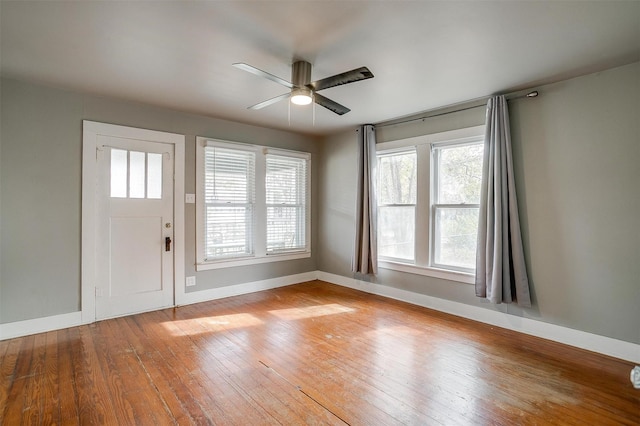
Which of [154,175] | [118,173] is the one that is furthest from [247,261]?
[118,173]

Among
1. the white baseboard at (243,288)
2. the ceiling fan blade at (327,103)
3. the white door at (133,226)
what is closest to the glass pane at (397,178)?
the ceiling fan blade at (327,103)

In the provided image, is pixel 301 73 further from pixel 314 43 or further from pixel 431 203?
pixel 431 203

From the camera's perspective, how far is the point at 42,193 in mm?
3256

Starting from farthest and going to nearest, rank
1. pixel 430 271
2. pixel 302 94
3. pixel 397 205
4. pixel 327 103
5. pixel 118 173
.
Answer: pixel 397 205 → pixel 430 271 → pixel 118 173 → pixel 327 103 → pixel 302 94

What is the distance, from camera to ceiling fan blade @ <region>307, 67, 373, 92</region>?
2.27m

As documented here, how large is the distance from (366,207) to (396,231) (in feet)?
1.89

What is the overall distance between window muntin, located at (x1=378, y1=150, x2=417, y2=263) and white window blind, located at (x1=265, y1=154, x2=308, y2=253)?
1.46 meters

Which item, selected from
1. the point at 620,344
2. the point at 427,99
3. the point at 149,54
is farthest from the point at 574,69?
the point at 149,54

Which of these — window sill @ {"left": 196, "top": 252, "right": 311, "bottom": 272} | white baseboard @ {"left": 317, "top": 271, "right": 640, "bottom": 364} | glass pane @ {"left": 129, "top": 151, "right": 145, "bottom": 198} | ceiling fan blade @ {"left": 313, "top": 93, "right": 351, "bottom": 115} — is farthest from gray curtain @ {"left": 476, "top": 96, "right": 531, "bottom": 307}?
glass pane @ {"left": 129, "top": 151, "right": 145, "bottom": 198}

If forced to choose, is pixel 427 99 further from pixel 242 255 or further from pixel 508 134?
pixel 242 255

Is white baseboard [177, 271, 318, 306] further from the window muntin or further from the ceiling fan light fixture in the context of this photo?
the ceiling fan light fixture

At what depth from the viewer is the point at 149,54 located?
257 cm

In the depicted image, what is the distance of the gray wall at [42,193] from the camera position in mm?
3086

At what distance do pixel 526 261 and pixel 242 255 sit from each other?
3.73 meters
